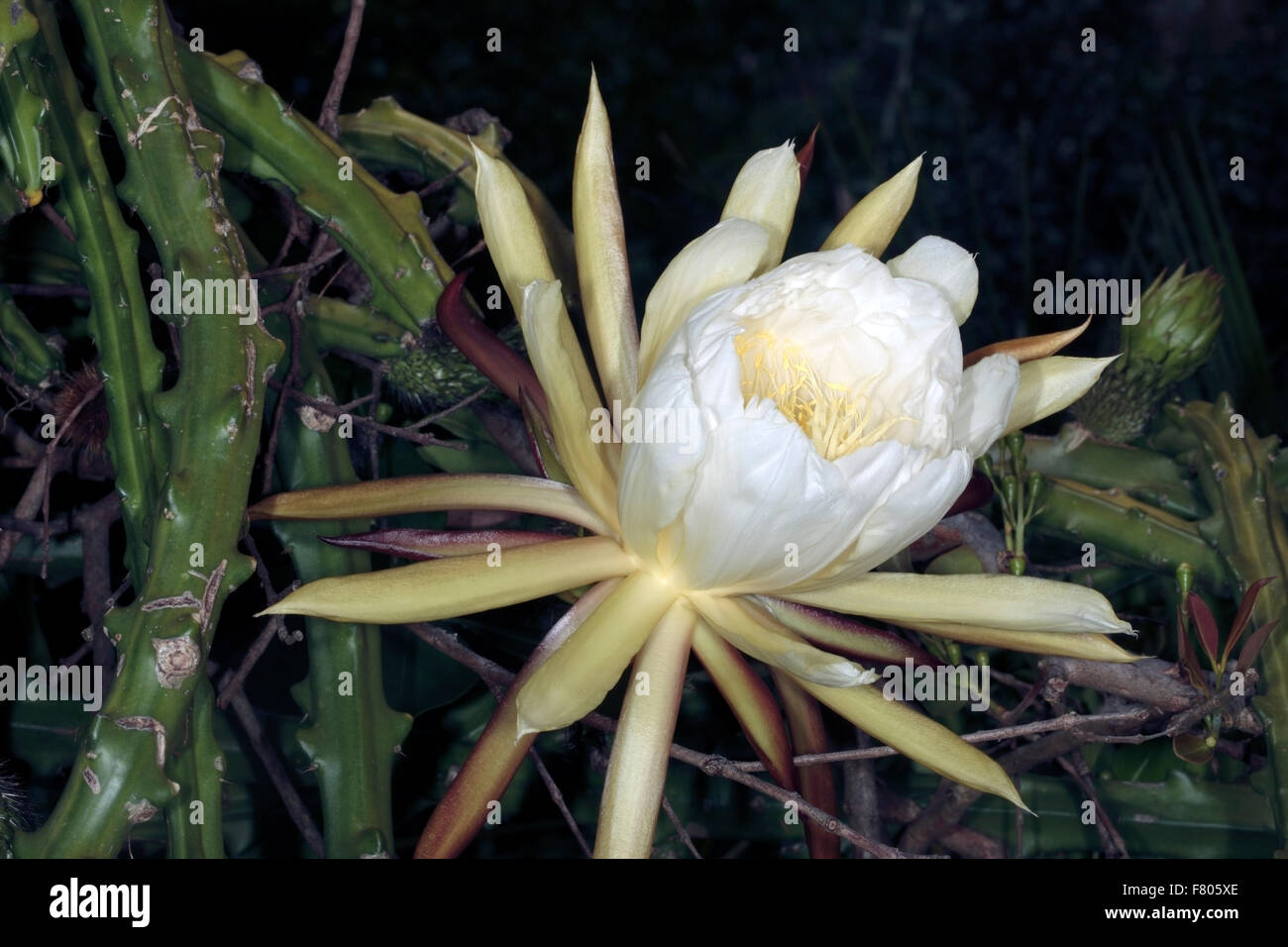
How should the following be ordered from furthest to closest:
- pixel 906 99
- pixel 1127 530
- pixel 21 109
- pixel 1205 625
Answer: pixel 906 99 < pixel 1127 530 < pixel 1205 625 < pixel 21 109

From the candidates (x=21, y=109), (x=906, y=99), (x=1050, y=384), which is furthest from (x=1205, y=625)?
(x=906, y=99)

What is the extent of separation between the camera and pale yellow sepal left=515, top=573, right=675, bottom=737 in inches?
19.1

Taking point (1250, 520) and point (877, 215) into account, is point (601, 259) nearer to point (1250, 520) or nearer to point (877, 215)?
point (877, 215)

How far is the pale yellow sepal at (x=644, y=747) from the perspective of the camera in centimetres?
50

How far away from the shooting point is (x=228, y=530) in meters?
0.53

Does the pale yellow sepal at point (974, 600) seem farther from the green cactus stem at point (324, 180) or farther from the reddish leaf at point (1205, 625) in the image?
the green cactus stem at point (324, 180)

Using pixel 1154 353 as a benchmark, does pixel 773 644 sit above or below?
below

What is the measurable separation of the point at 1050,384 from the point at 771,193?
0.18 metres

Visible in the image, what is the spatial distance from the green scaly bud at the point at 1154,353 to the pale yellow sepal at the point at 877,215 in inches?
8.3

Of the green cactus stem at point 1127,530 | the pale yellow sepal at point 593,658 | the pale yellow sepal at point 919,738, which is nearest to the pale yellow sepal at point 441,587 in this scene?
the pale yellow sepal at point 593,658

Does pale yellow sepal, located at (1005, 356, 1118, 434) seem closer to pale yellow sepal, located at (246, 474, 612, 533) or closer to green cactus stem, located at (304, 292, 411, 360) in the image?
pale yellow sepal, located at (246, 474, 612, 533)

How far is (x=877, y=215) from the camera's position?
63cm

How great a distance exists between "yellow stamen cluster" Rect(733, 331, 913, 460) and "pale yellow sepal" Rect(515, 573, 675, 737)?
104mm

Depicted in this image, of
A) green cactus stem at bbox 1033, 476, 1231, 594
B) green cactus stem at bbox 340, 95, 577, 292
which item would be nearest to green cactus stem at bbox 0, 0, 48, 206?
green cactus stem at bbox 340, 95, 577, 292
